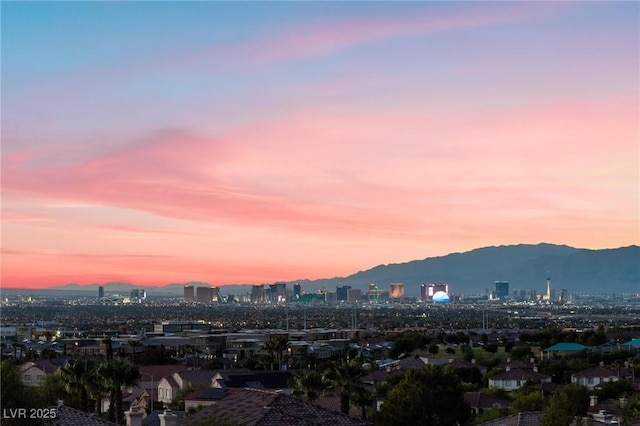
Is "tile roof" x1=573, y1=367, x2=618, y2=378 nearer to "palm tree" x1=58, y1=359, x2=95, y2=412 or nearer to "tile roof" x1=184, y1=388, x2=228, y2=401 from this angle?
"tile roof" x1=184, y1=388, x2=228, y2=401

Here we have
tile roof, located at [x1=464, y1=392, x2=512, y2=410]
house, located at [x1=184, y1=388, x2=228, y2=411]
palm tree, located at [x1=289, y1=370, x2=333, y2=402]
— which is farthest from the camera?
tile roof, located at [x1=464, y1=392, x2=512, y2=410]

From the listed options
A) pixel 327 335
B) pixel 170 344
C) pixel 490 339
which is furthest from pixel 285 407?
pixel 327 335

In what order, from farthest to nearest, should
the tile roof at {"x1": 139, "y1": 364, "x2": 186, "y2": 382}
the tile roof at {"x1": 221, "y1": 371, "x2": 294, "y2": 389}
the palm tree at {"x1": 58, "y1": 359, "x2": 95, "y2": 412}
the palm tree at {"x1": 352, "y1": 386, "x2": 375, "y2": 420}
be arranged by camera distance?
the tile roof at {"x1": 139, "y1": 364, "x2": 186, "y2": 382}, the tile roof at {"x1": 221, "y1": 371, "x2": 294, "y2": 389}, the palm tree at {"x1": 58, "y1": 359, "x2": 95, "y2": 412}, the palm tree at {"x1": 352, "y1": 386, "x2": 375, "y2": 420}

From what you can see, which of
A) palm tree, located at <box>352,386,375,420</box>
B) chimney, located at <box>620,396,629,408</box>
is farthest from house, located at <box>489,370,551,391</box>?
palm tree, located at <box>352,386,375,420</box>

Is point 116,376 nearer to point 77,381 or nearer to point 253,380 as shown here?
point 77,381

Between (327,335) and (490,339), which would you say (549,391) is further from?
(327,335)

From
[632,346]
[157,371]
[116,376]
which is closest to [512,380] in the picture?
[157,371]
